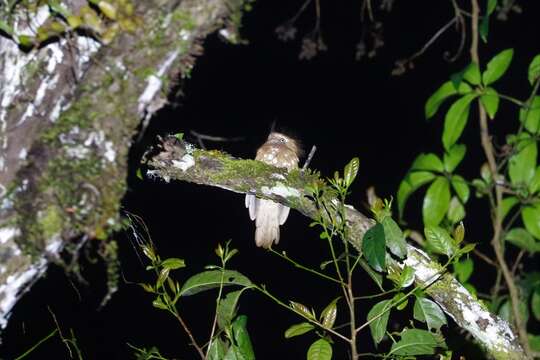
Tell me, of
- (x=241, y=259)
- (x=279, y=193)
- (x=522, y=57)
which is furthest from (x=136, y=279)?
Answer: (x=522, y=57)

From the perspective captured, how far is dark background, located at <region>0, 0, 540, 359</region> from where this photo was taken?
Answer: 134 inches

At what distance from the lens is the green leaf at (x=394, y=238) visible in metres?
1.58

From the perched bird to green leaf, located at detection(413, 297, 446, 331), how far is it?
1.01 metres

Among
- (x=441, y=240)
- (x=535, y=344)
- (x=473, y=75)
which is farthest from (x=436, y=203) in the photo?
(x=441, y=240)

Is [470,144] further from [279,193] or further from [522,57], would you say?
[279,193]

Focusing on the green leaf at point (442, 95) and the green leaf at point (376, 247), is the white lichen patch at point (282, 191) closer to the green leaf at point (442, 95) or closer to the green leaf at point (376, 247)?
the green leaf at point (376, 247)

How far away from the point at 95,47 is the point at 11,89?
0.52ft

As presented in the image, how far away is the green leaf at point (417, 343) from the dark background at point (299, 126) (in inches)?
Answer: 70.9

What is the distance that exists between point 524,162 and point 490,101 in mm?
401

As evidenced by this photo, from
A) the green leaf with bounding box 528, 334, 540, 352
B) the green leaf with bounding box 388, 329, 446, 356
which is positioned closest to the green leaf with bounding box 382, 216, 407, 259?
the green leaf with bounding box 388, 329, 446, 356

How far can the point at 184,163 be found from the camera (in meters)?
1.72

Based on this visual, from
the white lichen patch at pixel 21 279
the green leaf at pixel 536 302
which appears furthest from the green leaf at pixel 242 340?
the green leaf at pixel 536 302

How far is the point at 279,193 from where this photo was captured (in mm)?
1714

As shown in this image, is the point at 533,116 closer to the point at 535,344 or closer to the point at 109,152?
the point at 535,344
